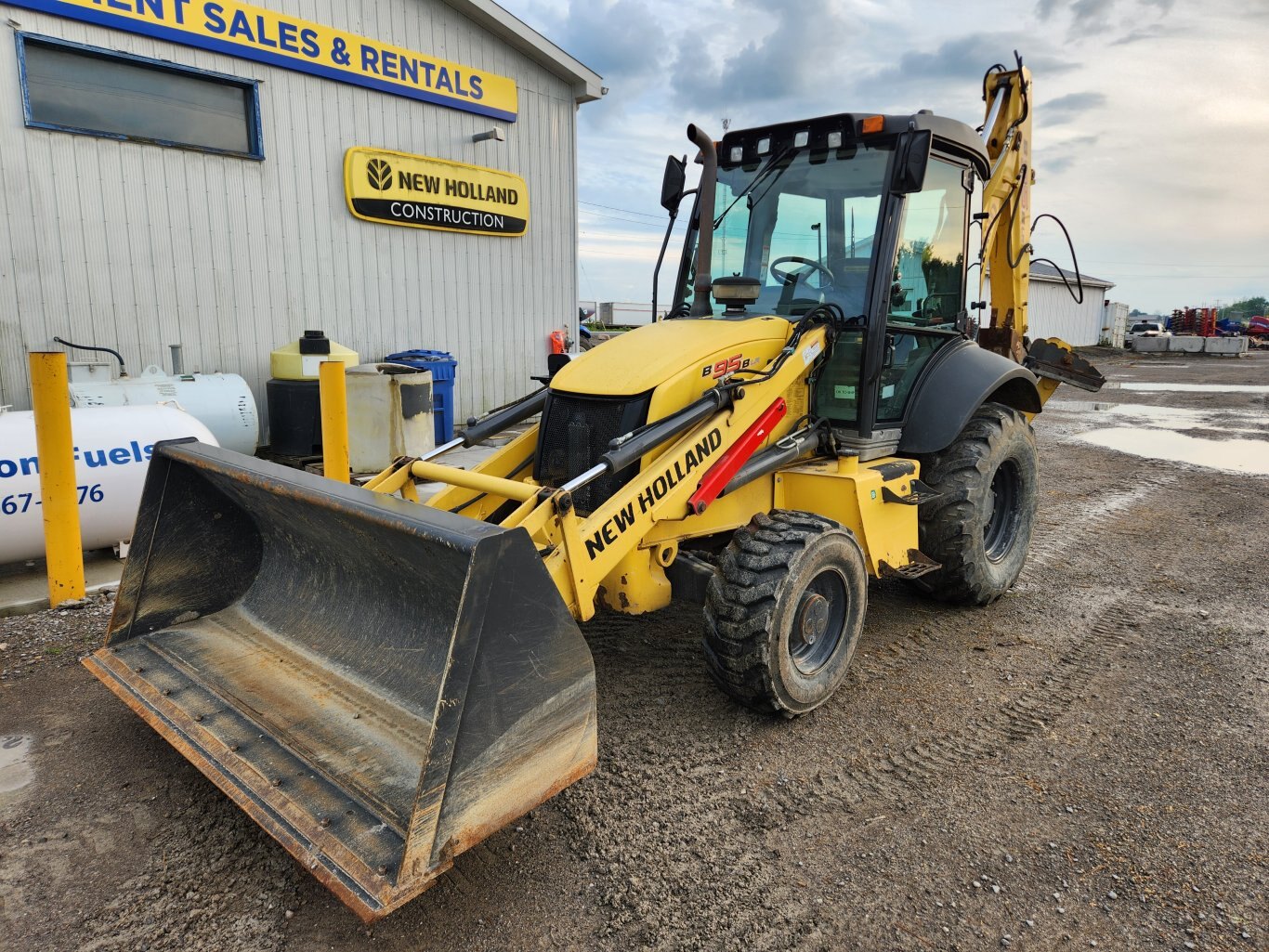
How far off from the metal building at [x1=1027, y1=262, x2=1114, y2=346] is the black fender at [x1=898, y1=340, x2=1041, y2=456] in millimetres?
30739

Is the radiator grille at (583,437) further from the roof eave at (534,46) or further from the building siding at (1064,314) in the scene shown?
the building siding at (1064,314)

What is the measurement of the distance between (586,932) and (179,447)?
107 inches

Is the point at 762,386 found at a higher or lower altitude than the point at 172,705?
higher

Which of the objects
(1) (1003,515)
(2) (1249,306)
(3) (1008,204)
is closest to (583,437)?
(1) (1003,515)

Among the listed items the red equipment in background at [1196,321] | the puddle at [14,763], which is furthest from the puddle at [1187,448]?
the red equipment in background at [1196,321]

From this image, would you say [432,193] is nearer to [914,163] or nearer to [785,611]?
[914,163]

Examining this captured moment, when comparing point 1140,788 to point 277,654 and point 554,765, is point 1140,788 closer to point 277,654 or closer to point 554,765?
point 554,765

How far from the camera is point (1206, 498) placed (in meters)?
8.52

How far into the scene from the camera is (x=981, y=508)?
481 centimetres

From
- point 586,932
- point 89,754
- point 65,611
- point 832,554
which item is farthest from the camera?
point 65,611

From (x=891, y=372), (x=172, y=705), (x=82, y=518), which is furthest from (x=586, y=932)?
(x=82, y=518)

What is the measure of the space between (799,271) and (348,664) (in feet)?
9.61

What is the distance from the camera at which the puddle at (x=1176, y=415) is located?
14.1 metres

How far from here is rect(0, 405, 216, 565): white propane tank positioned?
5.11 meters
